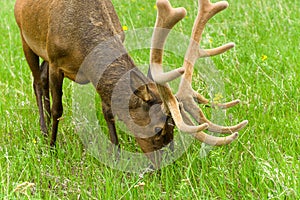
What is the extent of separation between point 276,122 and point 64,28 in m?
1.86

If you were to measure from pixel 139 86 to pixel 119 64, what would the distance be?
0.36 meters

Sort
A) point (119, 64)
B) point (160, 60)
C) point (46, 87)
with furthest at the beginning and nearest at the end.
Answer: point (46, 87) < point (119, 64) < point (160, 60)

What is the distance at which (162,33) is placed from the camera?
3566mm

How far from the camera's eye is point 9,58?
7.08m

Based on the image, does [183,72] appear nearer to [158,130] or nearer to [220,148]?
[158,130]

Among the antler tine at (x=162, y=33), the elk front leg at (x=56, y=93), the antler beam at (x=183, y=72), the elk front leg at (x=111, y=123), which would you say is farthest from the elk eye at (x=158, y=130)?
the elk front leg at (x=56, y=93)

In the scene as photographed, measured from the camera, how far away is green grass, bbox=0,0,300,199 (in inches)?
147

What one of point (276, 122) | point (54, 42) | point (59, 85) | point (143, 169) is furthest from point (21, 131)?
point (276, 122)

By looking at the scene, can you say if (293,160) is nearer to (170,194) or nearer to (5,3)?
(170,194)

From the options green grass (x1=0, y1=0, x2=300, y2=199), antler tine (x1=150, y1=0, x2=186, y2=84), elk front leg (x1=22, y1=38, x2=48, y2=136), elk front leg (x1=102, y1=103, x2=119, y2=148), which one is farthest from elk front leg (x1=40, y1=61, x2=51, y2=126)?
antler tine (x1=150, y1=0, x2=186, y2=84)

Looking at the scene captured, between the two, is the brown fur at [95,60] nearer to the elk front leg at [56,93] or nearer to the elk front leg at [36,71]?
the elk front leg at [56,93]

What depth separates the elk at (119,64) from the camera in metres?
3.85

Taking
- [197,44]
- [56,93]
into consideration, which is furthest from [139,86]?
[56,93]

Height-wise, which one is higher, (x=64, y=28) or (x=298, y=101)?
(x=64, y=28)
